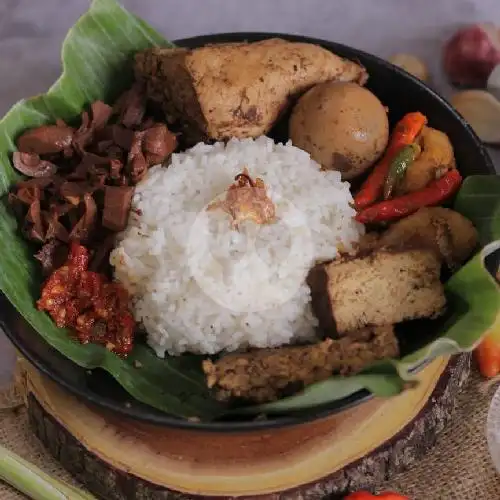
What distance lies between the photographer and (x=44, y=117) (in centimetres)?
365

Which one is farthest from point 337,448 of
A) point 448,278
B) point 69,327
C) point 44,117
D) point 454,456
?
point 44,117

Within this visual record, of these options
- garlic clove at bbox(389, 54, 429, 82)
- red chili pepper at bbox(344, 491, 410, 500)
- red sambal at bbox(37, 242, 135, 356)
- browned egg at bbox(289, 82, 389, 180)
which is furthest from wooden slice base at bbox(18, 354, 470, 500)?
garlic clove at bbox(389, 54, 429, 82)

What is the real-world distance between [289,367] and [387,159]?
46.4 inches

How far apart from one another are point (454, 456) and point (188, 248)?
4.33 feet

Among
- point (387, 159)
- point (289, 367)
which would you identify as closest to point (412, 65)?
point (387, 159)

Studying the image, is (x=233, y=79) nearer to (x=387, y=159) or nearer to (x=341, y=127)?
(x=341, y=127)

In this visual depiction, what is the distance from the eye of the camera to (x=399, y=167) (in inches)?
138

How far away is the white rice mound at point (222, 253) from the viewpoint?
10.5 feet

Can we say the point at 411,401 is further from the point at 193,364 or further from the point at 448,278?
the point at 193,364

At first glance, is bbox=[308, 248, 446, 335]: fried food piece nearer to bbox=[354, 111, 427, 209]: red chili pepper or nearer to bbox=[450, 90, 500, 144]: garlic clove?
bbox=[354, 111, 427, 209]: red chili pepper

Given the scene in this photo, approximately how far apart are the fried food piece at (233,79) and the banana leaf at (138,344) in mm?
225

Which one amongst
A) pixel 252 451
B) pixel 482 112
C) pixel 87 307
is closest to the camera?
pixel 252 451

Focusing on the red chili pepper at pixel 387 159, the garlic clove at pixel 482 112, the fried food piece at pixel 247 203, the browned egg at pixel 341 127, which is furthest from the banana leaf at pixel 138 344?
the garlic clove at pixel 482 112

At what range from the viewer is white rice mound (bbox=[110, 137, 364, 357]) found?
3191 mm
